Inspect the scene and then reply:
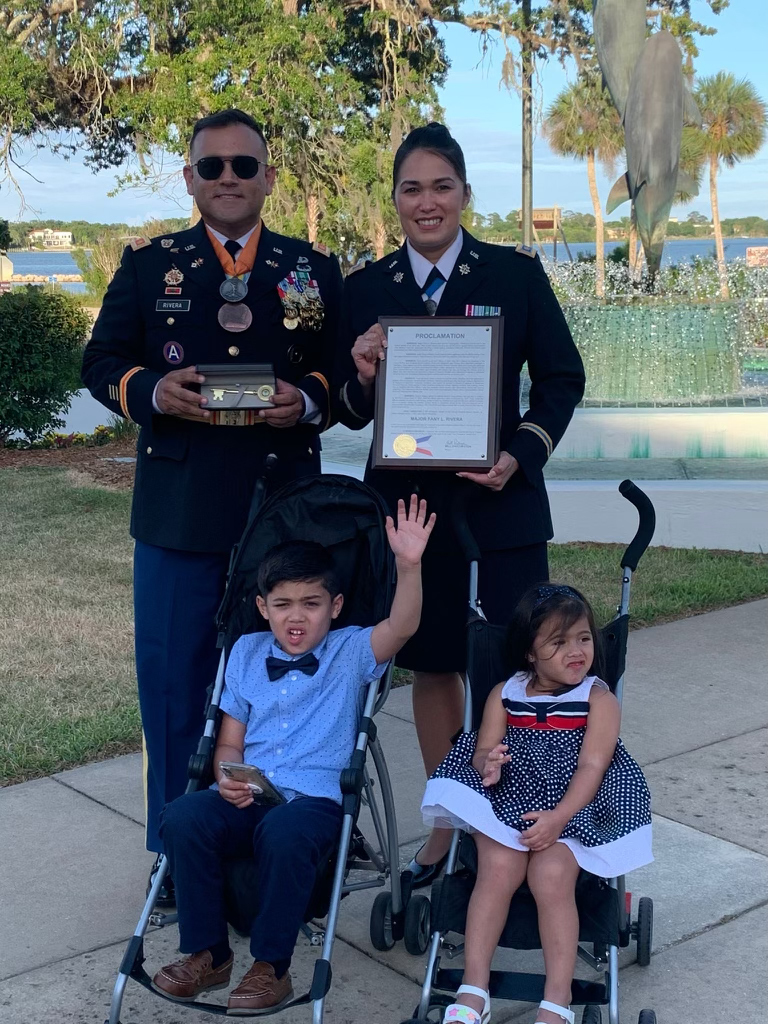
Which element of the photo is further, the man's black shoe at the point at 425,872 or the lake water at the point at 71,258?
the lake water at the point at 71,258

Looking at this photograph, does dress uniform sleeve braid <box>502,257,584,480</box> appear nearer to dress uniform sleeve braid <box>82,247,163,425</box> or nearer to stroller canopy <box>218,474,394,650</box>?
stroller canopy <box>218,474,394,650</box>

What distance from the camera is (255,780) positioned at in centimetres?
290

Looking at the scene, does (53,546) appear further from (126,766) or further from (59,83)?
(59,83)

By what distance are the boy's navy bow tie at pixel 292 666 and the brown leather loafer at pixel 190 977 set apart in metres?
0.70

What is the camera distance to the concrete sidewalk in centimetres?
309

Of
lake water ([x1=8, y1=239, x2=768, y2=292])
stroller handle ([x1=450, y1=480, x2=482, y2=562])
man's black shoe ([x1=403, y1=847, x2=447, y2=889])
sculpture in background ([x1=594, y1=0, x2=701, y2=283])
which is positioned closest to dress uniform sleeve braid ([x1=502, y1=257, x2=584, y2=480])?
stroller handle ([x1=450, y1=480, x2=482, y2=562])

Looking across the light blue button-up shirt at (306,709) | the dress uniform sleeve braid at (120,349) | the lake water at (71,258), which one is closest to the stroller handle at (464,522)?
the light blue button-up shirt at (306,709)

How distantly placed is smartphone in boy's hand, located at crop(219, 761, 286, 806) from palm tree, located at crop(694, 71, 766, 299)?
2093 inches

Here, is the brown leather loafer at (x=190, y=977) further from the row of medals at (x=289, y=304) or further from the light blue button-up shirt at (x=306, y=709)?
the row of medals at (x=289, y=304)

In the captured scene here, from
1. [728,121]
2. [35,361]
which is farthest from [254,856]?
[728,121]

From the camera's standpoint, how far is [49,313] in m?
13.3

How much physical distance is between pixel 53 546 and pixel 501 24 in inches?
629

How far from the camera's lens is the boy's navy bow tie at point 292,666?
3137mm

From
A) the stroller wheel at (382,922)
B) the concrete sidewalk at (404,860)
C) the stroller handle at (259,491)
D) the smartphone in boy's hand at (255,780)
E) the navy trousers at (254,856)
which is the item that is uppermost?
the stroller handle at (259,491)
